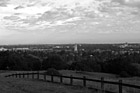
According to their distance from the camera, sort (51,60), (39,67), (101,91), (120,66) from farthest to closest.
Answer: (39,67) → (51,60) → (120,66) → (101,91)

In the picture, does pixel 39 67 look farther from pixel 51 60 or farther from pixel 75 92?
pixel 75 92

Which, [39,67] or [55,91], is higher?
[55,91]

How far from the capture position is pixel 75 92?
14812mm

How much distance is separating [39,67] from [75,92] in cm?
7934

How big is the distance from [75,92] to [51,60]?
236 feet

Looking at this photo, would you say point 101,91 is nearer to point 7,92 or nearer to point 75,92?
point 75,92

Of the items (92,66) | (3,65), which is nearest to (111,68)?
(92,66)

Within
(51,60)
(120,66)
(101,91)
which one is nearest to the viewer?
(101,91)

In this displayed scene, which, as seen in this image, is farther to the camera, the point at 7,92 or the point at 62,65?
the point at 62,65

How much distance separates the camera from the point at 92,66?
288 ft

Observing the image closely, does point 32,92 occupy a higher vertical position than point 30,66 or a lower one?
higher

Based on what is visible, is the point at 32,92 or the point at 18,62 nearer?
the point at 32,92

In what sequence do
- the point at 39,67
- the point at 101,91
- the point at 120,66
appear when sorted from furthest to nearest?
1. the point at 39,67
2. the point at 120,66
3. the point at 101,91

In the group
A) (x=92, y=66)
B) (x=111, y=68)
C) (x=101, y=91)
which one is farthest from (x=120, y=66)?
(x=101, y=91)
